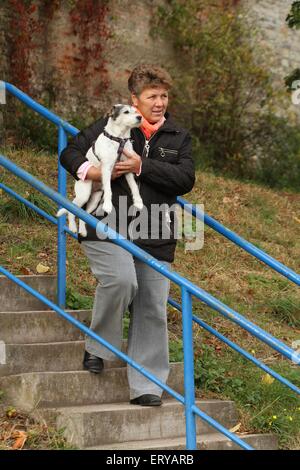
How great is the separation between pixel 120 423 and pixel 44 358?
0.60 meters

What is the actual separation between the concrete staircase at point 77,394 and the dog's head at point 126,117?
1214 mm

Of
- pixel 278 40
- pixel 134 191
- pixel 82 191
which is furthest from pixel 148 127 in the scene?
pixel 278 40

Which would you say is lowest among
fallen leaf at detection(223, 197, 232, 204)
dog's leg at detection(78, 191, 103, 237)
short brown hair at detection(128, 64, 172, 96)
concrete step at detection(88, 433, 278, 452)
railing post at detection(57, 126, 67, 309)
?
fallen leaf at detection(223, 197, 232, 204)

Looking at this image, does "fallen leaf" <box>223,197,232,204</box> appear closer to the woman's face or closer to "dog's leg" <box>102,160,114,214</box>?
the woman's face

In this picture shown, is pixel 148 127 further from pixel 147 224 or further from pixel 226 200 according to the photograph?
pixel 226 200

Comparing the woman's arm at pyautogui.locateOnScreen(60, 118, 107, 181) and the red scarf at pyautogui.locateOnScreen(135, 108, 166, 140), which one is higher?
the red scarf at pyautogui.locateOnScreen(135, 108, 166, 140)

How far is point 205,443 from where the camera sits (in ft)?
13.6

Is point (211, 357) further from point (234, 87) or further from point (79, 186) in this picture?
point (234, 87)

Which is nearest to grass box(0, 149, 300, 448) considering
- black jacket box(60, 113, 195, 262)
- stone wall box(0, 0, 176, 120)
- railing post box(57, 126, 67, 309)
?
railing post box(57, 126, 67, 309)

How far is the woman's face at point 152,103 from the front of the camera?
4215mm

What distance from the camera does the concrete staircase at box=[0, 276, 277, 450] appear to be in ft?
12.9

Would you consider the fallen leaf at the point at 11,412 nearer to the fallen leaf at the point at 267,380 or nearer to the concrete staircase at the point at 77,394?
the concrete staircase at the point at 77,394
